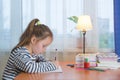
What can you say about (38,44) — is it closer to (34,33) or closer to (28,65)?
(34,33)

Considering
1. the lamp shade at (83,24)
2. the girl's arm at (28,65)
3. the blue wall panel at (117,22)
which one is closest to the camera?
the girl's arm at (28,65)

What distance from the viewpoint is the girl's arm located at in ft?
5.10

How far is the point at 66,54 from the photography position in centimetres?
284

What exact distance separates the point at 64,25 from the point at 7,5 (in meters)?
0.73

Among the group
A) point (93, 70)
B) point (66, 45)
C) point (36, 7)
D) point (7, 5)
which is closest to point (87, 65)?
point (93, 70)

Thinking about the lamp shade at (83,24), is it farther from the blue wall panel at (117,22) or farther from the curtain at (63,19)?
the blue wall panel at (117,22)

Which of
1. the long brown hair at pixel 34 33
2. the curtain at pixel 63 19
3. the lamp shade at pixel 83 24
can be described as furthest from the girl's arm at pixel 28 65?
the curtain at pixel 63 19

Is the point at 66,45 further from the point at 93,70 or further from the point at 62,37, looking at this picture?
the point at 93,70

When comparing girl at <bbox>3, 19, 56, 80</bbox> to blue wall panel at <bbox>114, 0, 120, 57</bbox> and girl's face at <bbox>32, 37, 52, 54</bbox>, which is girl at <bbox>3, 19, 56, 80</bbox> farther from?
blue wall panel at <bbox>114, 0, 120, 57</bbox>

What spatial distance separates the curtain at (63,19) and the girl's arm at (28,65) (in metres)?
1.20

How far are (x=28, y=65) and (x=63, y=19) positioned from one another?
134 centimetres

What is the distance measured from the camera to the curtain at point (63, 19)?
2799 mm

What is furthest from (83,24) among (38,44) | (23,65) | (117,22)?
(23,65)

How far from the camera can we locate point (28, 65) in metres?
1.55
